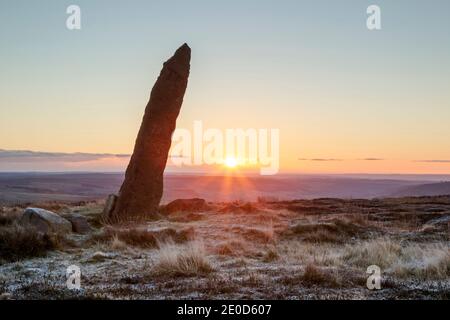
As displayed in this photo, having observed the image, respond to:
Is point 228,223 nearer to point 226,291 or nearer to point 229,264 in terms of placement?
point 229,264

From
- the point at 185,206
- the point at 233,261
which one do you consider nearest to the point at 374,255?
the point at 233,261

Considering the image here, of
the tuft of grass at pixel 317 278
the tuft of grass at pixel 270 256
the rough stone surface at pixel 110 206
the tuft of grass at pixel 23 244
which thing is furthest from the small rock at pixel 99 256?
the rough stone surface at pixel 110 206

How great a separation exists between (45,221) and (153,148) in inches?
197

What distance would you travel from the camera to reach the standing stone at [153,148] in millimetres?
18750

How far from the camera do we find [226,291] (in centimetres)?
754

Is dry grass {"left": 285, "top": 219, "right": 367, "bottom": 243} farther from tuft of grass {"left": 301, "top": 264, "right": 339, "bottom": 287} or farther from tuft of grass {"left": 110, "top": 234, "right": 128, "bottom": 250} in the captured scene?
tuft of grass {"left": 301, "top": 264, "right": 339, "bottom": 287}

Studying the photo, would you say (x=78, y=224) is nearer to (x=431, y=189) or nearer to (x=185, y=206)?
(x=185, y=206)

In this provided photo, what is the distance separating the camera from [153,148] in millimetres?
18969

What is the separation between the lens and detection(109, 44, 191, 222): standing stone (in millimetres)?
18750

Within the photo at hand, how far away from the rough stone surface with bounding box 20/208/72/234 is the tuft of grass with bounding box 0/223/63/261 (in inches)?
79.4

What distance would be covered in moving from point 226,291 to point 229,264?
310 cm

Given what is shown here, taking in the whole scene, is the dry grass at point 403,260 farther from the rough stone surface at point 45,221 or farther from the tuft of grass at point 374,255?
the rough stone surface at point 45,221

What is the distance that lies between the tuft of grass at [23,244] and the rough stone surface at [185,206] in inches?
369
